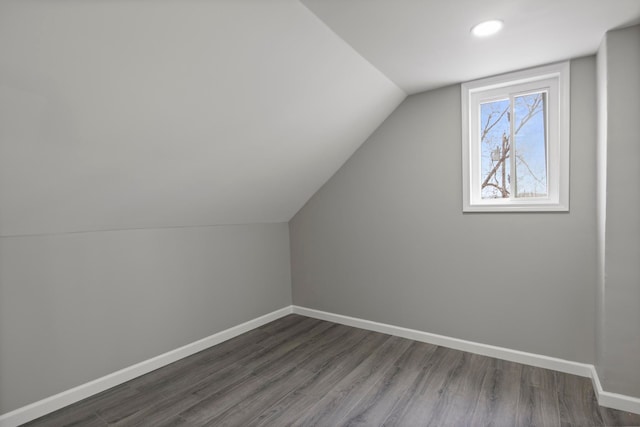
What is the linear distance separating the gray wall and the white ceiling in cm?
22

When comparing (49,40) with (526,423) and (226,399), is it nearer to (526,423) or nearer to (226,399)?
(226,399)

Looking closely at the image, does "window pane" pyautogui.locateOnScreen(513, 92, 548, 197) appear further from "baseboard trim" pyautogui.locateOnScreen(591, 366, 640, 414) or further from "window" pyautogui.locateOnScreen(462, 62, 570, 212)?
"baseboard trim" pyautogui.locateOnScreen(591, 366, 640, 414)

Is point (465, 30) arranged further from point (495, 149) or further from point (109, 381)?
point (109, 381)

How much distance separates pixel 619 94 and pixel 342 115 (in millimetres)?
1741

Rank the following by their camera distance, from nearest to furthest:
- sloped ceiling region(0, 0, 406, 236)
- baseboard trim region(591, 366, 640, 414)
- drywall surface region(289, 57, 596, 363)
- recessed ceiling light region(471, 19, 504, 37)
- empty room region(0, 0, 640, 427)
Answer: sloped ceiling region(0, 0, 406, 236) < empty room region(0, 0, 640, 427) < recessed ceiling light region(471, 19, 504, 37) < baseboard trim region(591, 366, 640, 414) < drywall surface region(289, 57, 596, 363)

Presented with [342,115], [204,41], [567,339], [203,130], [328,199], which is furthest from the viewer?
[328,199]

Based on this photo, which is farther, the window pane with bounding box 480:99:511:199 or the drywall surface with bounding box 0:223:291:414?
the window pane with bounding box 480:99:511:199

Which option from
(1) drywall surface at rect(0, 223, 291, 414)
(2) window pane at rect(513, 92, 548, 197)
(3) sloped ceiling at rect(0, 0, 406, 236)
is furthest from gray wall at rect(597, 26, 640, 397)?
(1) drywall surface at rect(0, 223, 291, 414)

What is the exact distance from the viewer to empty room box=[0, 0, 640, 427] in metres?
1.66

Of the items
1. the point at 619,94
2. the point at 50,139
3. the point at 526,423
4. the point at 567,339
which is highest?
the point at 619,94

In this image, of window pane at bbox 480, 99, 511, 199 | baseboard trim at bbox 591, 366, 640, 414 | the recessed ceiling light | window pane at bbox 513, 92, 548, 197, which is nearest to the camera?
the recessed ceiling light

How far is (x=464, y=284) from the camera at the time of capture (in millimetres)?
2852

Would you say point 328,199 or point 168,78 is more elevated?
point 168,78

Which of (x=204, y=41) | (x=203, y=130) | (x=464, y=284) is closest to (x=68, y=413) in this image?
(x=203, y=130)
